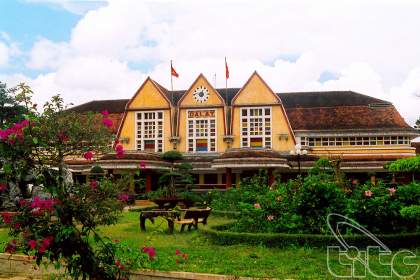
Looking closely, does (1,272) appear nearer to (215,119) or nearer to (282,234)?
(282,234)

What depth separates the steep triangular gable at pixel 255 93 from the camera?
39969 millimetres

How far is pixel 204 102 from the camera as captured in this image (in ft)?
133

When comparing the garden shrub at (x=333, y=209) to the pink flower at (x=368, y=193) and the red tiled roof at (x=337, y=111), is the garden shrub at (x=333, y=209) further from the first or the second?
the red tiled roof at (x=337, y=111)

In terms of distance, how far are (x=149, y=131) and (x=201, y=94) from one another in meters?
5.16

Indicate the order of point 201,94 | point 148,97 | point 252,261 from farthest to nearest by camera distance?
point 148,97, point 201,94, point 252,261

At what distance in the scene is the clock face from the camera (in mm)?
40594

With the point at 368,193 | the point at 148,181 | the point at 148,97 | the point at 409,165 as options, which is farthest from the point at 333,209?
the point at 148,97

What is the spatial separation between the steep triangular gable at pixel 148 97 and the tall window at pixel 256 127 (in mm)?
6583

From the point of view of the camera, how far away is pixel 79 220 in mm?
6781

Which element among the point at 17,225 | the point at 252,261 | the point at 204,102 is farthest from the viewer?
the point at 204,102

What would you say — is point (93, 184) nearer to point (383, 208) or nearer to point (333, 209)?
point (333, 209)

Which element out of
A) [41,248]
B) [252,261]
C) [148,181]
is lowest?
[252,261]

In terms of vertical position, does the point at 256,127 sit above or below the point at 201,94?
below

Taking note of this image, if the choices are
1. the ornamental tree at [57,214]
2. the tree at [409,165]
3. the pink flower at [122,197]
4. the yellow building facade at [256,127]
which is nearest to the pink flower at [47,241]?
the ornamental tree at [57,214]
